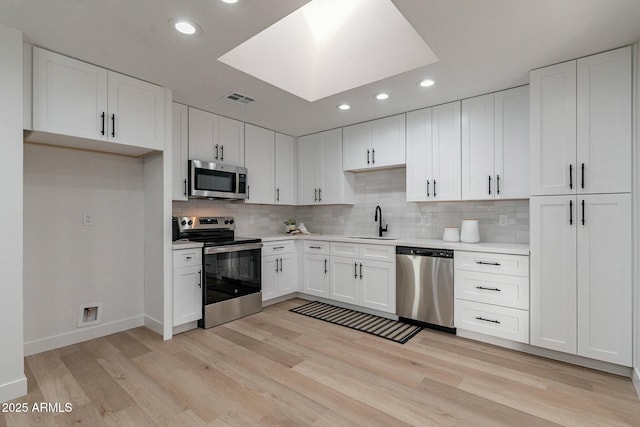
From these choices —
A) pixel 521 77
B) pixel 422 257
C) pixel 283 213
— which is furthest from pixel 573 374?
pixel 283 213

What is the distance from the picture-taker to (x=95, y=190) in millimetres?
3066

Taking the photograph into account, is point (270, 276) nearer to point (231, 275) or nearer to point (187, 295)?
point (231, 275)

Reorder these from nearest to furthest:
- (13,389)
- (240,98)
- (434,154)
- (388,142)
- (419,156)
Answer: (13,389) → (240,98) → (434,154) → (419,156) → (388,142)

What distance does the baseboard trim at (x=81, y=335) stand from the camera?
267 cm

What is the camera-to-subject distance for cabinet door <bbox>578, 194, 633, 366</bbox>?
89.9 inches

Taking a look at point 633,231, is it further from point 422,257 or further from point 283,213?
point 283,213

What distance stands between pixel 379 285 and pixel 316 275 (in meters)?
0.97

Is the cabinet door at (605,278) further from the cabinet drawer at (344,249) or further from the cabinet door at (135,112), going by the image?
the cabinet door at (135,112)

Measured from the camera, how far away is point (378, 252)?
363 cm

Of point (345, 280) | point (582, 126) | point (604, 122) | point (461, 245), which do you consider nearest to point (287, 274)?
point (345, 280)

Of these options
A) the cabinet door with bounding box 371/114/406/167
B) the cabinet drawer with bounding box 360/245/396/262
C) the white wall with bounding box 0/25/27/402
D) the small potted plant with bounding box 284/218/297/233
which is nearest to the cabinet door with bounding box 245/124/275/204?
the small potted plant with bounding box 284/218/297/233

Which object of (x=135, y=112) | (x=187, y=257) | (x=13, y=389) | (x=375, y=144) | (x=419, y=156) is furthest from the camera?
(x=375, y=144)

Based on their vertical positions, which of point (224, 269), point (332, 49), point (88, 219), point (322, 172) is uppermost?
point (332, 49)

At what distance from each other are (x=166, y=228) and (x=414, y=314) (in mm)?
2708
